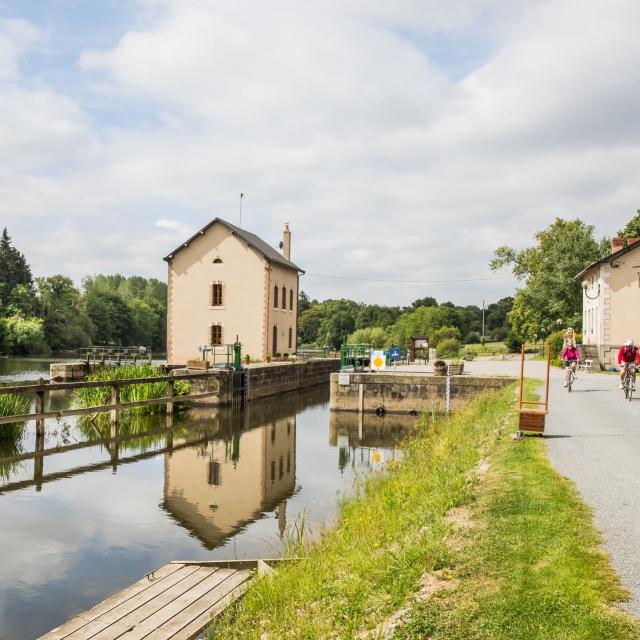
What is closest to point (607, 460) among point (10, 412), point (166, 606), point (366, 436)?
point (166, 606)

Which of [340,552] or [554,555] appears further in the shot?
[340,552]

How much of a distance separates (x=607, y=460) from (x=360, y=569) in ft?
15.9

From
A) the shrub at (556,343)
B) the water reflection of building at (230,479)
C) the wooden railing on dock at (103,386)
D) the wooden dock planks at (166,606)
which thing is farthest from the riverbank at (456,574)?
the shrub at (556,343)

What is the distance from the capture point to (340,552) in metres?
6.52

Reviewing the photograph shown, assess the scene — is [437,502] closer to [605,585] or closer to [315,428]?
[605,585]

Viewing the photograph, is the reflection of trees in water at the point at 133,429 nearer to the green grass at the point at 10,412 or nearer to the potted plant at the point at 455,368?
the green grass at the point at 10,412

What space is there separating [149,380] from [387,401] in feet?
29.9

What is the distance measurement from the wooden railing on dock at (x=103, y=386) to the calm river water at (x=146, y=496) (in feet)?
2.24

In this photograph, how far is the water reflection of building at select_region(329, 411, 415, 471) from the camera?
15.9 m

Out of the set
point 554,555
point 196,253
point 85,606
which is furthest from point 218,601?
point 196,253

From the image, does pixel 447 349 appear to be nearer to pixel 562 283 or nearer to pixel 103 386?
pixel 562 283

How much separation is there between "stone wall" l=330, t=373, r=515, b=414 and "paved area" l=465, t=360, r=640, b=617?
20.5ft

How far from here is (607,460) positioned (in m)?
8.69

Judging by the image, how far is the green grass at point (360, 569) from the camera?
187 inches
